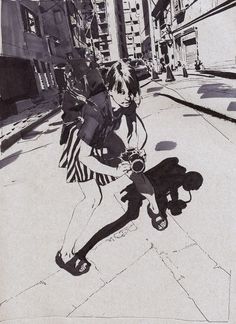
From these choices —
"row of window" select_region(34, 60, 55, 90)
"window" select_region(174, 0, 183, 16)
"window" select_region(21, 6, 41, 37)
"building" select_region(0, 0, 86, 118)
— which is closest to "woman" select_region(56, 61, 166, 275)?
"building" select_region(0, 0, 86, 118)

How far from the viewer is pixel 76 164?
141 centimetres

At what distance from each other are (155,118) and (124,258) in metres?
0.75

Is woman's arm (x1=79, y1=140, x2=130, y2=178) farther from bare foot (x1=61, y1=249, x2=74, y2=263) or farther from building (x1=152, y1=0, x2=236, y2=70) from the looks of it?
building (x1=152, y1=0, x2=236, y2=70)

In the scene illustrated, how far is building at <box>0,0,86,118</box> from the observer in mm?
1639

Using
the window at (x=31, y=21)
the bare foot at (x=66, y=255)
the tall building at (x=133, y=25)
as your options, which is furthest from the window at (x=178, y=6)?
the bare foot at (x=66, y=255)

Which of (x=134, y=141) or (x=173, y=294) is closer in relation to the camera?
(x=173, y=294)

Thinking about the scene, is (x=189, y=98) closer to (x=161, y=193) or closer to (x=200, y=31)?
(x=161, y=193)

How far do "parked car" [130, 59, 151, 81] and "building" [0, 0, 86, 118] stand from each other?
36 cm

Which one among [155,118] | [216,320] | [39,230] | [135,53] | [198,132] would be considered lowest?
[216,320]

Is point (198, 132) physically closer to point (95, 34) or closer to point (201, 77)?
point (201, 77)

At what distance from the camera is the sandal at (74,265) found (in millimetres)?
1292

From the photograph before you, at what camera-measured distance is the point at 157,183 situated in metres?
1.42

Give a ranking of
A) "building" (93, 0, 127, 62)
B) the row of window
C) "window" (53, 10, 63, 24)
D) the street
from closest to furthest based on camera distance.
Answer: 1. the street
2. "building" (93, 0, 127, 62)
3. "window" (53, 10, 63, 24)
4. the row of window

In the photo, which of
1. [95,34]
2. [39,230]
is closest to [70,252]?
[39,230]
